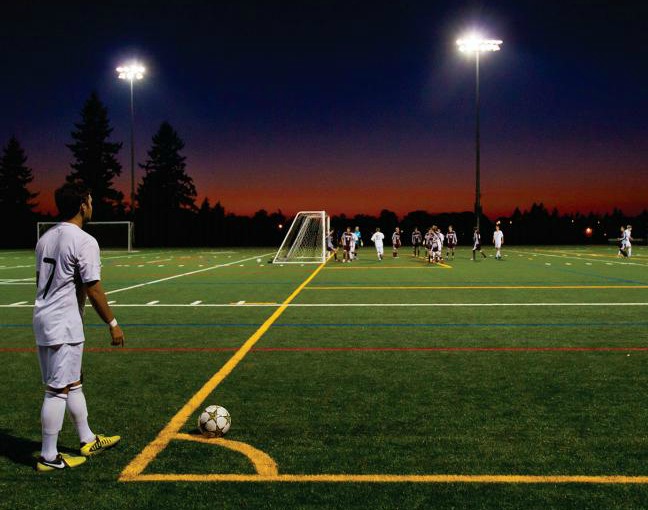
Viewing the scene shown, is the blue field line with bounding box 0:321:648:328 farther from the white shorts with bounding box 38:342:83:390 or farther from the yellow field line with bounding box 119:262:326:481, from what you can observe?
the white shorts with bounding box 38:342:83:390

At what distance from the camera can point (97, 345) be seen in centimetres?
841

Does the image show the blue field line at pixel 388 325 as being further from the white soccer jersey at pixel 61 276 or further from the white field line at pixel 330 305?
the white soccer jersey at pixel 61 276

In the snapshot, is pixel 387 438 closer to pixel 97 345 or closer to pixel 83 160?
pixel 97 345

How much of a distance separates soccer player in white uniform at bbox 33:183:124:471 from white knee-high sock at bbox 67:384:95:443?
0.20 feet

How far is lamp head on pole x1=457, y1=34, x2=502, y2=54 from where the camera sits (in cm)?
3297

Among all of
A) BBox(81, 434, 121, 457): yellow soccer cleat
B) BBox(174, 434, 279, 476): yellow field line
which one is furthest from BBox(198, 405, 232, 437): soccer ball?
BBox(81, 434, 121, 457): yellow soccer cleat

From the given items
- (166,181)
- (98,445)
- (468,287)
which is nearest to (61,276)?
A: (98,445)

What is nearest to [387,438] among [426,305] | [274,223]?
[426,305]

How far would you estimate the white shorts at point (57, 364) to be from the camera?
13.0 ft

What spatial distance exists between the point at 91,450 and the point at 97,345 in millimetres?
4420

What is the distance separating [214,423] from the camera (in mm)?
4605

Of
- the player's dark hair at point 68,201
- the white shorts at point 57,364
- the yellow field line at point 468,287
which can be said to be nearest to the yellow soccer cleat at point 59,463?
the white shorts at point 57,364

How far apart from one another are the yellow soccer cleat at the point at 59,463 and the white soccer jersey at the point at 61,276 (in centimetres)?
77

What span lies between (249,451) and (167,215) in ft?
239
